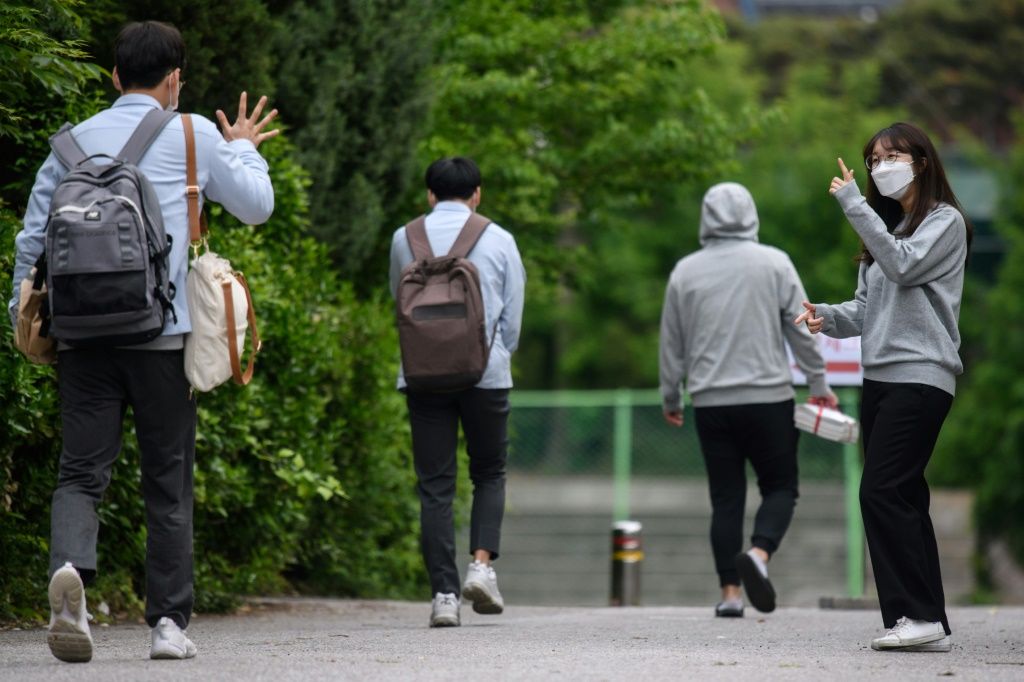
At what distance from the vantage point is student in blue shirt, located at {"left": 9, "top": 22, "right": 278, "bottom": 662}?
4.98m

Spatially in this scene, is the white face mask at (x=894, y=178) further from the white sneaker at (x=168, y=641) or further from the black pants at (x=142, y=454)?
the white sneaker at (x=168, y=641)

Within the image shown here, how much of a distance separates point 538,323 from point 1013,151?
32.7ft

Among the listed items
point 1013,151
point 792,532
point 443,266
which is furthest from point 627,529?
point 1013,151

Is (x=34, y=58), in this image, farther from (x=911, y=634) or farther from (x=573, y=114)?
(x=573, y=114)

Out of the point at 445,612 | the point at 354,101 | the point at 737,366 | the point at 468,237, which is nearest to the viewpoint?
the point at 445,612

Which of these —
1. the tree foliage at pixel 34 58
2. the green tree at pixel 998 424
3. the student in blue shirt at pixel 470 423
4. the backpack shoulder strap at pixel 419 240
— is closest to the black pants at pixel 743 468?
the student in blue shirt at pixel 470 423

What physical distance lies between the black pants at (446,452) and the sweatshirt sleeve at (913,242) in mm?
1989

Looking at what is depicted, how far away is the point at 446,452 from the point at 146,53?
100 inches

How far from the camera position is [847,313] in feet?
19.5

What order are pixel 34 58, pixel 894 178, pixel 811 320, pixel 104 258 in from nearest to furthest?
pixel 104 258
pixel 894 178
pixel 811 320
pixel 34 58

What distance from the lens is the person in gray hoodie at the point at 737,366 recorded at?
8.00 metres

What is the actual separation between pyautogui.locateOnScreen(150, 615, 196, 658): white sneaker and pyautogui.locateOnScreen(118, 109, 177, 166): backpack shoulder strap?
1369mm

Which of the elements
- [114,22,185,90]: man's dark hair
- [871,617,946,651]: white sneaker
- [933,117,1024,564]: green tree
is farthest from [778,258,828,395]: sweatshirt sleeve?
[933,117,1024,564]: green tree

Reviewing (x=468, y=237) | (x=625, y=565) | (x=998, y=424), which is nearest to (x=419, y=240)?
(x=468, y=237)
